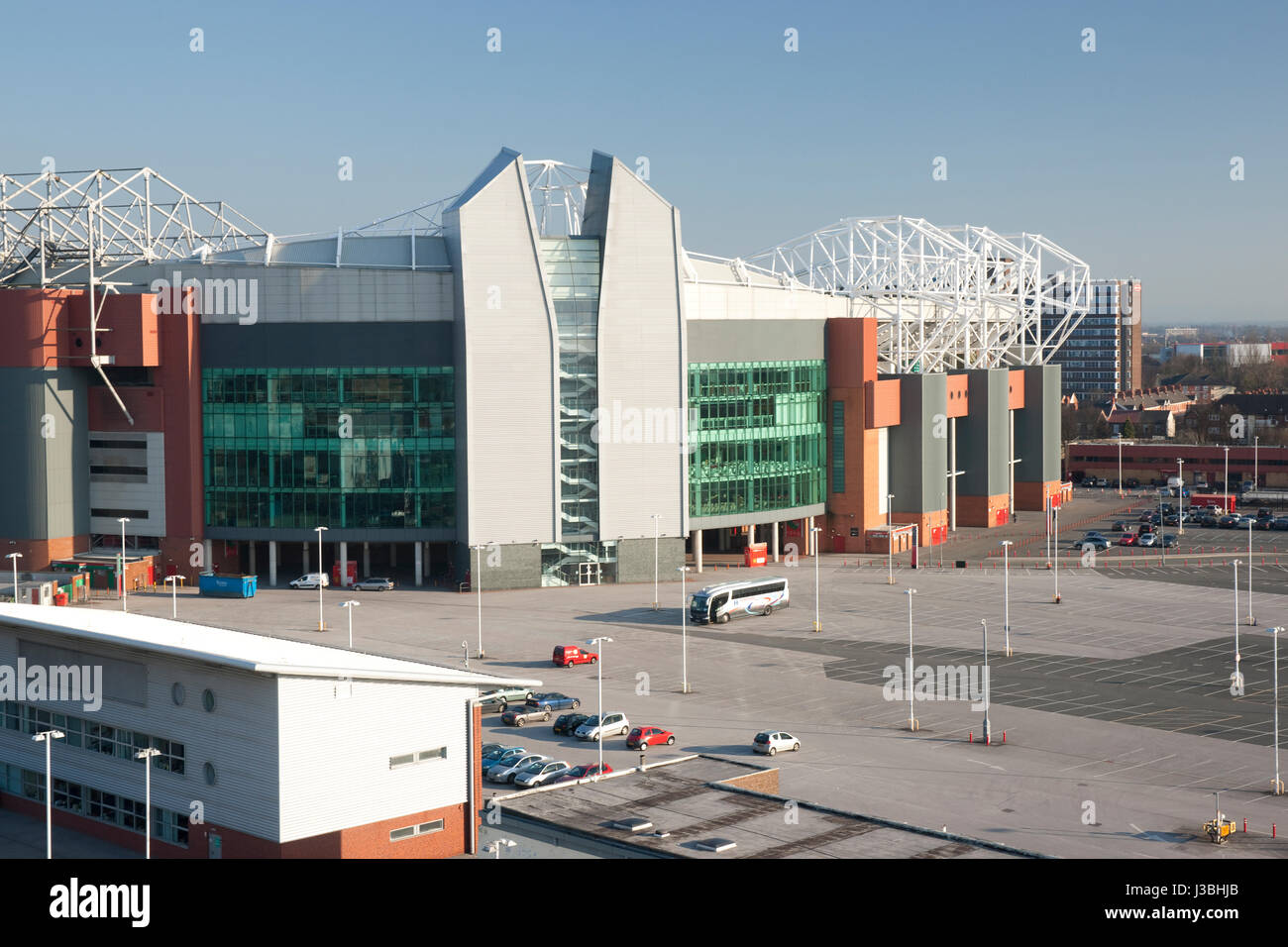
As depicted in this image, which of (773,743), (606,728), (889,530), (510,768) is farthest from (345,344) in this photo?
(773,743)

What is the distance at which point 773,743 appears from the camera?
50.7 meters

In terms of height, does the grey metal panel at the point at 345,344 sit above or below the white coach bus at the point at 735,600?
above

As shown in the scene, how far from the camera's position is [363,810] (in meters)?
36.2

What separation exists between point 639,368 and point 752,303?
1234 cm

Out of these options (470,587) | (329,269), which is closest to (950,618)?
(470,587)

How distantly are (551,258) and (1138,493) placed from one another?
80872mm

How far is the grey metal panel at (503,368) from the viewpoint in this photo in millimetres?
87438

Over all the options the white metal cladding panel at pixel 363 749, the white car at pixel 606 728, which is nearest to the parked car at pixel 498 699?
the white car at pixel 606 728

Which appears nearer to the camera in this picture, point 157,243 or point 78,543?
point 78,543

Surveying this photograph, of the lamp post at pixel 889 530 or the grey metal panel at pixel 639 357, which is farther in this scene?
the lamp post at pixel 889 530

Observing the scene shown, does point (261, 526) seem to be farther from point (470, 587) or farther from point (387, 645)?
point (387, 645)

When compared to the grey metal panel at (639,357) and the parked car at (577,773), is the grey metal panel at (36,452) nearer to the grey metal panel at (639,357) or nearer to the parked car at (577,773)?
the grey metal panel at (639,357)

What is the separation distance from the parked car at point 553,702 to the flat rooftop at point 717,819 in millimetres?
14757

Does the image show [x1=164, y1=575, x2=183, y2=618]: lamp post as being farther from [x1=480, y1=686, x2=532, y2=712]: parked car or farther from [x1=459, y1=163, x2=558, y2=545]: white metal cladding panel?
[x1=480, y1=686, x2=532, y2=712]: parked car
